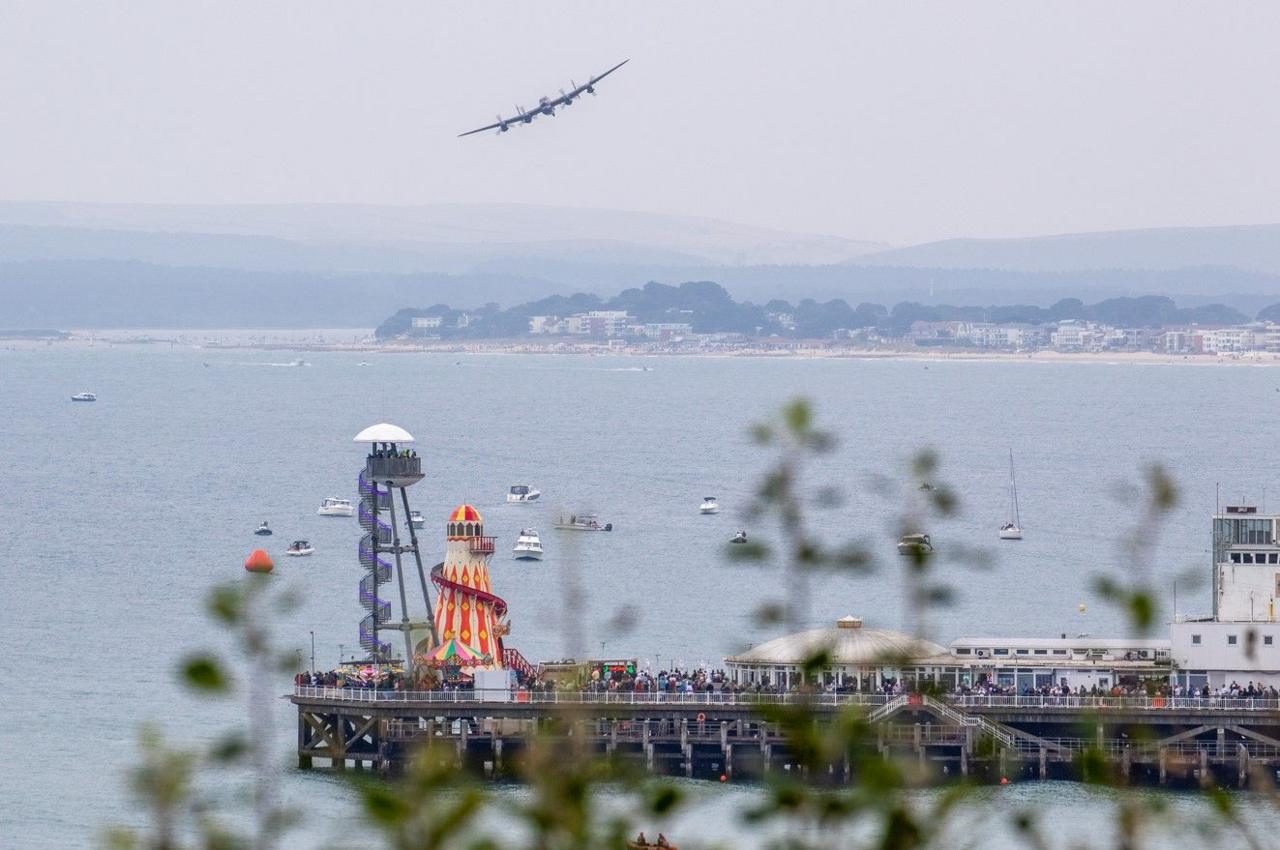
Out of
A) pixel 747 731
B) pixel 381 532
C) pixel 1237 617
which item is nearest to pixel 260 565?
pixel 747 731

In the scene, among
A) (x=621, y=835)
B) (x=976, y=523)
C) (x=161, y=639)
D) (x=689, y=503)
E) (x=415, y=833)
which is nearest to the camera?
(x=415, y=833)

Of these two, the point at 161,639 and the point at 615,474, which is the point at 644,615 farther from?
the point at 615,474

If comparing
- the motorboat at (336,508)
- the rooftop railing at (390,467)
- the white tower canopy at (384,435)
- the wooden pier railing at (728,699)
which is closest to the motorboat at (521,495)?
the motorboat at (336,508)

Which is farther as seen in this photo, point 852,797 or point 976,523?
point 976,523

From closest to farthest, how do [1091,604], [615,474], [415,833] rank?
[415,833] < [1091,604] < [615,474]

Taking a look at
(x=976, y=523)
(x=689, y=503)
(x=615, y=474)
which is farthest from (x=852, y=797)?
(x=615, y=474)

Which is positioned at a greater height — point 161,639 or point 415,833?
point 415,833
